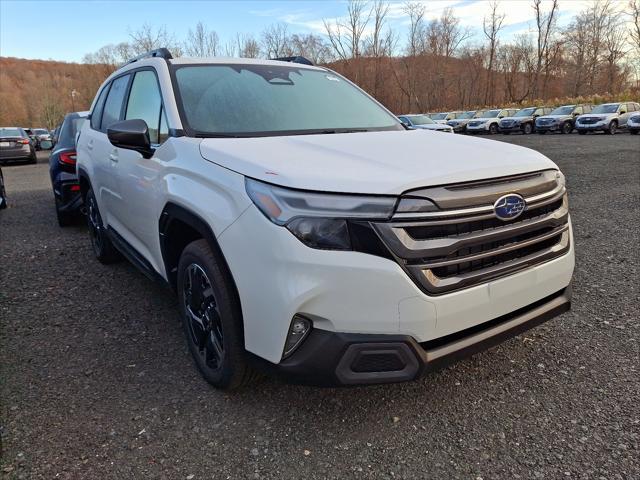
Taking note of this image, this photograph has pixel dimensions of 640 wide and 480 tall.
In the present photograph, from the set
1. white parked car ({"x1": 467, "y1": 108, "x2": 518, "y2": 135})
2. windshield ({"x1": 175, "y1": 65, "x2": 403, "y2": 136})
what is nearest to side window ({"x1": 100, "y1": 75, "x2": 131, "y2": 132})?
windshield ({"x1": 175, "y1": 65, "x2": 403, "y2": 136})

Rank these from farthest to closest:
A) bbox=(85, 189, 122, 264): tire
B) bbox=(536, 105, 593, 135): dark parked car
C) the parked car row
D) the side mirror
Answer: bbox=(536, 105, 593, 135): dark parked car < the parked car row < bbox=(85, 189, 122, 264): tire < the side mirror

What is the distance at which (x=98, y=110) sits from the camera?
467 centimetres

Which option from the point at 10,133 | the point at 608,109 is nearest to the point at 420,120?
the point at 608,109

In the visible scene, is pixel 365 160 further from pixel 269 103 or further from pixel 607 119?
pixel 607 119

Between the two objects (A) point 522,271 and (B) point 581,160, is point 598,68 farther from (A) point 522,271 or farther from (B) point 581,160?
(A) point 522,271

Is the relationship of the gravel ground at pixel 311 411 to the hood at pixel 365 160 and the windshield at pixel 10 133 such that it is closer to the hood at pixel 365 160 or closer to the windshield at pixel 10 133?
the hood at pixel 365 160

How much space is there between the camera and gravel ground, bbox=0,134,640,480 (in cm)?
202

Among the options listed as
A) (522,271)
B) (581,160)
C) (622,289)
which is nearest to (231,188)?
(522,271)

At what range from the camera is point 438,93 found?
58.8 meters

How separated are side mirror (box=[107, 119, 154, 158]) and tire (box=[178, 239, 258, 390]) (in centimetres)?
75

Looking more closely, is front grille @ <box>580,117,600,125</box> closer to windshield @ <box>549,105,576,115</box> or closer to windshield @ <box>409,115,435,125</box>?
windshield @ <box>549,105,576,115</box>

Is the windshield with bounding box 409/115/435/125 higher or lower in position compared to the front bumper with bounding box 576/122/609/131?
higher

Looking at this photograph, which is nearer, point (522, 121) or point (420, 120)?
point (420, 120)

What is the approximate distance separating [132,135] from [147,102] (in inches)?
24.5
